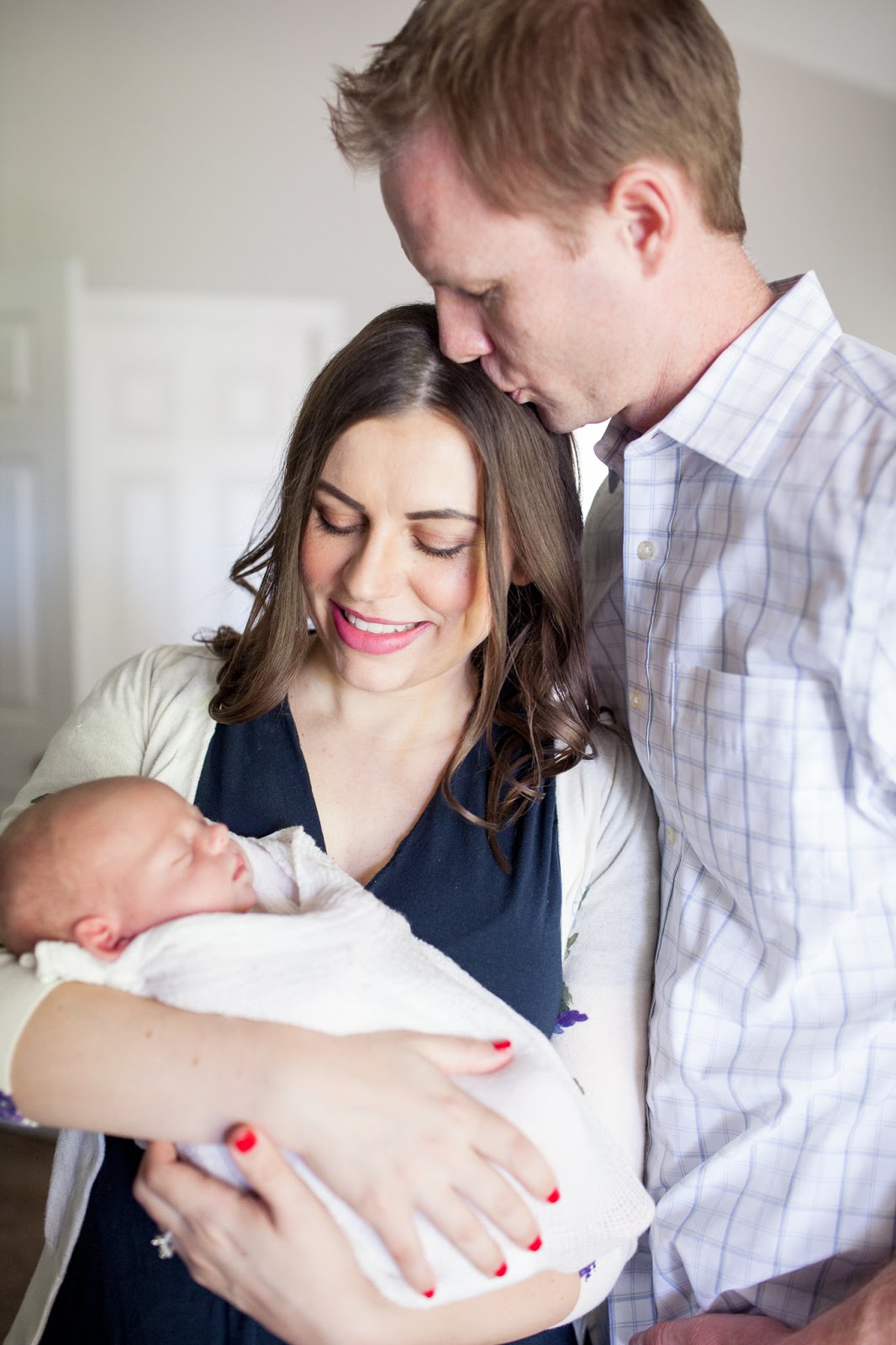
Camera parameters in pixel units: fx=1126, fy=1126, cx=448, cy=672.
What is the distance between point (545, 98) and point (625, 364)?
0.30 m

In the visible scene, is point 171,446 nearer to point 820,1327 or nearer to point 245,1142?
point 245,1142

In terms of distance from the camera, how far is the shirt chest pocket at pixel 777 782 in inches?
47.5

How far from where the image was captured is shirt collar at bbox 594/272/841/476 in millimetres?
1275

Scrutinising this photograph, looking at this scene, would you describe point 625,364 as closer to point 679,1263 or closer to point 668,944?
point 668,944

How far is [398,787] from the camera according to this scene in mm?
1600

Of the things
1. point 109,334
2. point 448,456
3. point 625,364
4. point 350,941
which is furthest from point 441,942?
point 109,334

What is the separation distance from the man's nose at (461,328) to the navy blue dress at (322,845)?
570 mm

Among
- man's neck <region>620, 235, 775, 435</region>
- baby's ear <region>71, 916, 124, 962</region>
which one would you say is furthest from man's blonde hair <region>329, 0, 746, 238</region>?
baby's ear <region>71, 916, 124, 962</region>

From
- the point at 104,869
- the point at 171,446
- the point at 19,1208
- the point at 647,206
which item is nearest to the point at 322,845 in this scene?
the point at 104,869

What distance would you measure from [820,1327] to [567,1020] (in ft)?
1.42

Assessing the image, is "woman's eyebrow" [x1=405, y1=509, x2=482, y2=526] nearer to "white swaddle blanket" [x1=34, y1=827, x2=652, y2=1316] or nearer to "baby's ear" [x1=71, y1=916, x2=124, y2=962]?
"white swaddle blanket" [x1=34, y1=827, x2=652, y2=1316]

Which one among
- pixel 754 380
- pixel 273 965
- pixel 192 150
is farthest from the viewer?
pixel 192 150

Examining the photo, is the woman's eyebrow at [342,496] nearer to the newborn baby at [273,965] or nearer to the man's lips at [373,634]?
the man's lips at [373,634]

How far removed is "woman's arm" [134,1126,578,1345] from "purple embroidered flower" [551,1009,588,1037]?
0.34m
